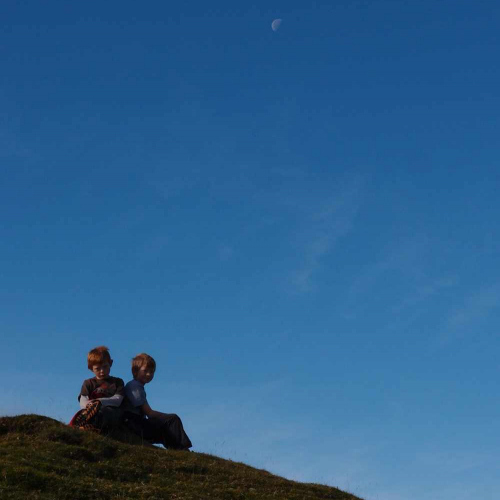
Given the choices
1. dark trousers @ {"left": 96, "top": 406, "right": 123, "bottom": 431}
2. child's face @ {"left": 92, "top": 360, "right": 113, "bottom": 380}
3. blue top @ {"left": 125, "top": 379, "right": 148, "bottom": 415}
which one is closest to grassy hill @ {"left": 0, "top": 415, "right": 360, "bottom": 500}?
dark trousers @ {"left": 96, "top": 406, "right": 123, "bottom": 431}

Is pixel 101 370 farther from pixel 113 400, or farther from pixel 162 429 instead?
pixel 162 429

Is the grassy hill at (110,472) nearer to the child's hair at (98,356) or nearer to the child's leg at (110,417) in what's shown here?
the child's leg at (110,417)

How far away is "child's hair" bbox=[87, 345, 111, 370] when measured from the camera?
2242 cm

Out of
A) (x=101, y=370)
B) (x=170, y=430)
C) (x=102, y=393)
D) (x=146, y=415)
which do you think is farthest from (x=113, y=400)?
(x=170, y=430)

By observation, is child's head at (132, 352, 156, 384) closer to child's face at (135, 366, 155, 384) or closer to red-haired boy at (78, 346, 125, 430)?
child's face at (135, 366, 155, 384)

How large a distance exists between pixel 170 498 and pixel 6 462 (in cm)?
400

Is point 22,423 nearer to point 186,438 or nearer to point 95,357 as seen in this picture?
point 95,357

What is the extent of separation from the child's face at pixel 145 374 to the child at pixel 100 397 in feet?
1.97

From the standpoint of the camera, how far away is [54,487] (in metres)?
17.5

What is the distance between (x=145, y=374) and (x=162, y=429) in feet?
5.93

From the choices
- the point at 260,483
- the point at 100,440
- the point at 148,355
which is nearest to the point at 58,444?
the point at 100,440

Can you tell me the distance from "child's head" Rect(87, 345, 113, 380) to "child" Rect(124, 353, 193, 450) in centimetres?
86

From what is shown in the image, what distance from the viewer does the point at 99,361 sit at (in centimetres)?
2242

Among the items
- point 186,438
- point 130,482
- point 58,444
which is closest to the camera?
point 130,482
